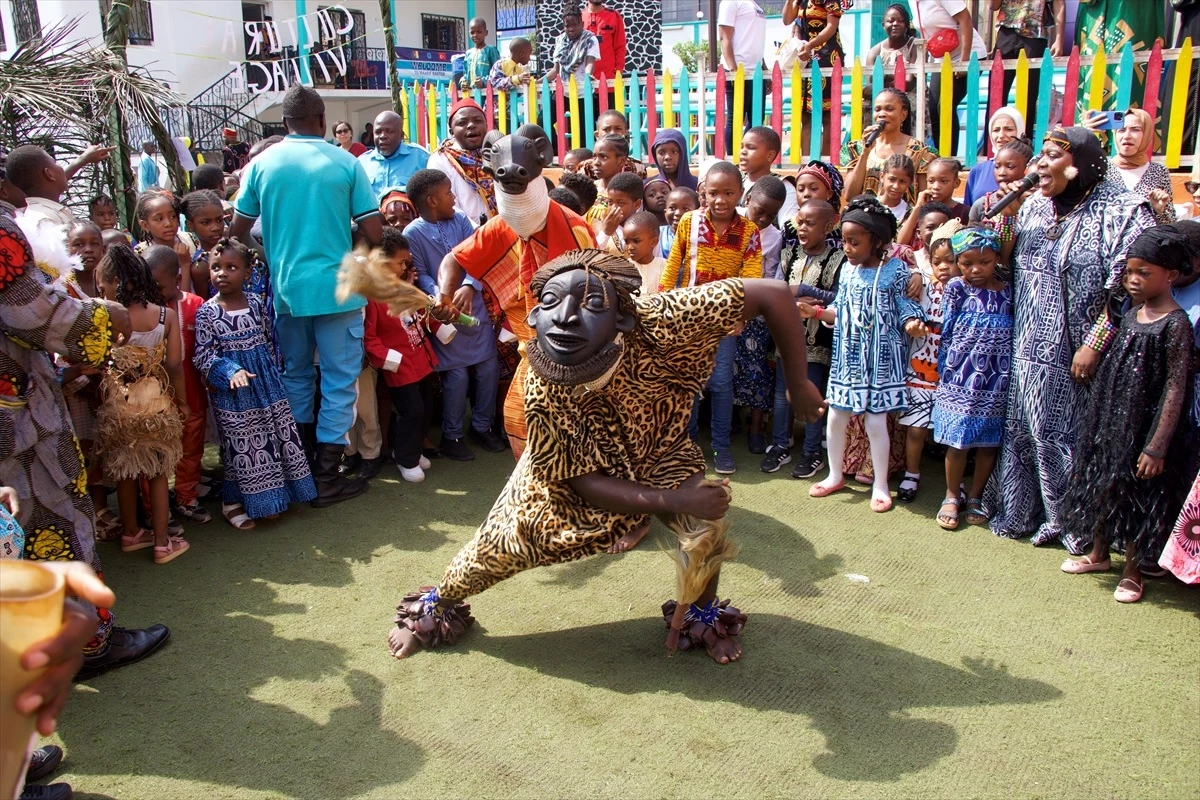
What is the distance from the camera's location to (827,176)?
5.88m

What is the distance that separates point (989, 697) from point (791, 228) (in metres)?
3.34

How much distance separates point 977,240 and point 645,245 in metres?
1.86

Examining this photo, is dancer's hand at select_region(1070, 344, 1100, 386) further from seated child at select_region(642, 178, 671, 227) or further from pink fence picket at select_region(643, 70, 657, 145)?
pink fence picket at select_region(643, 70, 657, 145)

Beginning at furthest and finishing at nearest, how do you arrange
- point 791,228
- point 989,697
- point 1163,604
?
point 791,228
point 1163,604
point 989,697

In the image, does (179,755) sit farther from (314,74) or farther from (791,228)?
(314,74)

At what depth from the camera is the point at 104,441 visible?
444 centimetres

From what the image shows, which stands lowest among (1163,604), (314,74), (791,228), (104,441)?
(1163,604)

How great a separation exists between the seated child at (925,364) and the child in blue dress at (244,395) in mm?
3402

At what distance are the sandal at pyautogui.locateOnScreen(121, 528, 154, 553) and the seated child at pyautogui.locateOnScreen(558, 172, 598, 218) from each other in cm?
344

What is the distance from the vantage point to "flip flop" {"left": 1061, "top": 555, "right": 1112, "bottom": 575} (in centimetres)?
430

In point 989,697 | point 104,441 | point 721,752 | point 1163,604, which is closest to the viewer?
point 721,752

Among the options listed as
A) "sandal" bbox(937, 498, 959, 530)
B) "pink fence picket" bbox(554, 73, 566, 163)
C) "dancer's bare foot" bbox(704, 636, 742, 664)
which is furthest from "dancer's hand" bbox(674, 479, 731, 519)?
"pink fence picket" bbox(554, 73, 566, 163)

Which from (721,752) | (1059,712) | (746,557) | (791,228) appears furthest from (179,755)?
(791,228)

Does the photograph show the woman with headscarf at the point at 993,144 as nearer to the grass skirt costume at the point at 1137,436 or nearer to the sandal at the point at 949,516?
the sandal at the point at 949,516
